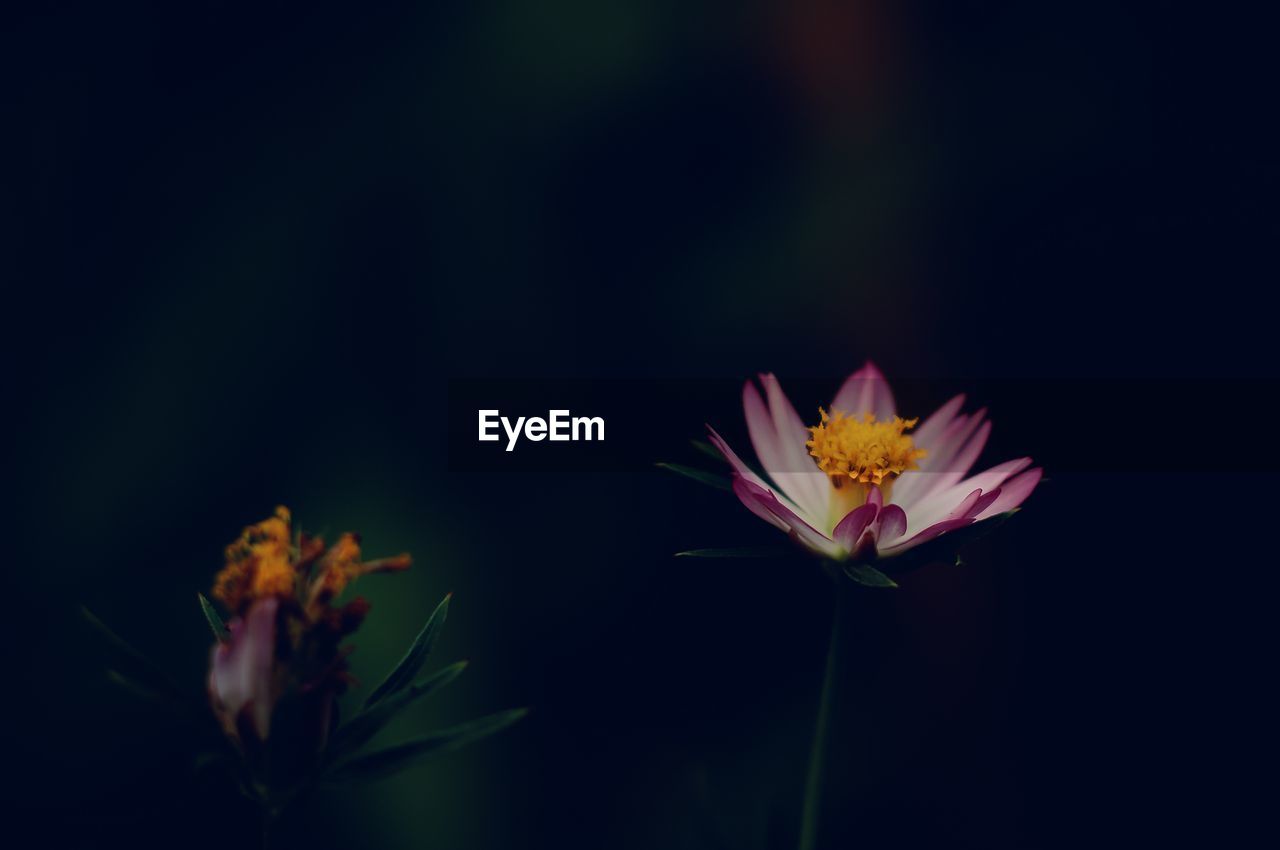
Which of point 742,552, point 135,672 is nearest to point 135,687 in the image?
point 135,672

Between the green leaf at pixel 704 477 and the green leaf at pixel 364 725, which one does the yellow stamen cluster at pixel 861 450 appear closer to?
the green leaf at pixel 704 477

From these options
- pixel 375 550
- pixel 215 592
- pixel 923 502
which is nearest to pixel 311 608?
pixel 215 592

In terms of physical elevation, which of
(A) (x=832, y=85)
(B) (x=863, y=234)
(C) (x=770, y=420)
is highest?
(A) (x=832, y=85)

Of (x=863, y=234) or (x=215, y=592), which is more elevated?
(x=863, y=234)

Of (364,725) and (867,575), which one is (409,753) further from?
(867,575)

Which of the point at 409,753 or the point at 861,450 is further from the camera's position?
the point at 861,450

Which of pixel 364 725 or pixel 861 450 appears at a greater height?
pixel 861 450

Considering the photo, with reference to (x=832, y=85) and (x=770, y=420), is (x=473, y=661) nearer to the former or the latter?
(x=770, y=420)

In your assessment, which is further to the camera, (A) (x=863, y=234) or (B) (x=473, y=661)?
(A) (x=863, y=234)

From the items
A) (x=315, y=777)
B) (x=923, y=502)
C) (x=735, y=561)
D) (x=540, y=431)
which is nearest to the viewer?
(x=315, y=777)
